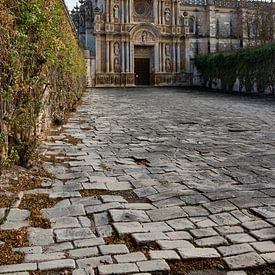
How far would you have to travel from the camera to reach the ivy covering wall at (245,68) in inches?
993

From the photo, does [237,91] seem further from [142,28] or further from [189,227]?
[189,227]

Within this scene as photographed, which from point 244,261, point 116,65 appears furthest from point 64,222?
point 116,65

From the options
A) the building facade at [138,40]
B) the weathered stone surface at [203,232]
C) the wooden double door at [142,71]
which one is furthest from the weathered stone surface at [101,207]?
the wooden double door at [142,71]

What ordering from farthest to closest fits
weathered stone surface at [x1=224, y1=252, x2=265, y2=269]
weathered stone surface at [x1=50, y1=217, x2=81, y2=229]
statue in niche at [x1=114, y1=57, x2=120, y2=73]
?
statue in niche at [x1=114, y1=57, x2=120, y2=73]
weathered stone surface at [x1=50, y1=217, x2=81, y2=229]
weathered stone surface at [x1=224, y1=252, x2=265, y2=269]

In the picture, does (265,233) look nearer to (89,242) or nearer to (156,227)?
(156,227)

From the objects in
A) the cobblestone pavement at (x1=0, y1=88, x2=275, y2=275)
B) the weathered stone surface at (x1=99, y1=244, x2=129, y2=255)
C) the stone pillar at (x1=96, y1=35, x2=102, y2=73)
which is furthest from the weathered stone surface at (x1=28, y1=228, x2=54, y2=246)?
the stone pillar at (x1=96, y1=35, x2=102, y2=73)

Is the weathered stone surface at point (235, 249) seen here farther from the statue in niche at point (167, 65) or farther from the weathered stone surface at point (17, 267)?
the statue in niche at point (167, 65)

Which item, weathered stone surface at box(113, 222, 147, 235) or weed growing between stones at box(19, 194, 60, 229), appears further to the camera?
weed growing between stones at box(19, 194, 60, 229)

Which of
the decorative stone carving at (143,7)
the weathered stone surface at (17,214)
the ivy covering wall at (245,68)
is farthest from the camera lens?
the decorative stone carving at (143,7)

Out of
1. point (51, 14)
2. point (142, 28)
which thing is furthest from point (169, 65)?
point (51, 14)

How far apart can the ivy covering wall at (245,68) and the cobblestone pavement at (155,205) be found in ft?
56.8

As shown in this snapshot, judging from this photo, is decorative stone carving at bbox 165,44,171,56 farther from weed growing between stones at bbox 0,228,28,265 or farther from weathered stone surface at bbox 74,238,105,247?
weathered stone surface at bbox 74,238,105,247

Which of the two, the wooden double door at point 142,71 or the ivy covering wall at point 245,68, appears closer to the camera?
the ivy covering wall at point 245,68

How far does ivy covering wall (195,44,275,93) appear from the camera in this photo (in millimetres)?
25219
